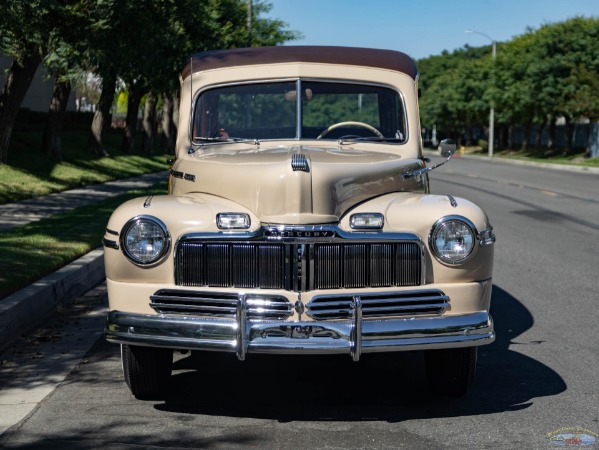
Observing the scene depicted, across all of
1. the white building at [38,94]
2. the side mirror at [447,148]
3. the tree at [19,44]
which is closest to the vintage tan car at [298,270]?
the side mirror at [447,148]

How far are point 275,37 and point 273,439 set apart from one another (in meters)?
42.8

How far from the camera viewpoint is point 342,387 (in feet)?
19.9

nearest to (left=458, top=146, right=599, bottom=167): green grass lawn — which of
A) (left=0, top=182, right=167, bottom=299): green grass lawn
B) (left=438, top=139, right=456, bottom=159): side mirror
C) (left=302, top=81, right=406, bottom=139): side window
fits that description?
(left=0, top=182, right=167, bottom=299): green grass lawn

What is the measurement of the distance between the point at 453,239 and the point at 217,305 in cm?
134

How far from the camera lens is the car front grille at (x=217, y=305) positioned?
5266 mm

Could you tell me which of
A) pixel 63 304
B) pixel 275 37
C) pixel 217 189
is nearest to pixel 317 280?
pixel 217 189

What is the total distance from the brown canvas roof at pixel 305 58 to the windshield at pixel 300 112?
18 centimetres

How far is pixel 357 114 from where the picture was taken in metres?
7.38

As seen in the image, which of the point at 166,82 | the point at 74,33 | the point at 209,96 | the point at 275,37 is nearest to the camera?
the point at 209,96

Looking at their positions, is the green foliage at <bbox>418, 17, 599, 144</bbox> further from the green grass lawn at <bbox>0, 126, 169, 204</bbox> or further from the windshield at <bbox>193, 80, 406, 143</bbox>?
the windshield at <bbox>193, 80, 406, 143</bbox>

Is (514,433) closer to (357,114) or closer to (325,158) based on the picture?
(325,158)

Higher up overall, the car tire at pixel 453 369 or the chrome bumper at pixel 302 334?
the chrome bumper at pixel 302 334

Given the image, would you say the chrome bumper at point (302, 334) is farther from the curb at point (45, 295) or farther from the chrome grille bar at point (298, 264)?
the curb at point (45, 295)

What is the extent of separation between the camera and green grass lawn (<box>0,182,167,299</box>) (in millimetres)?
8945
